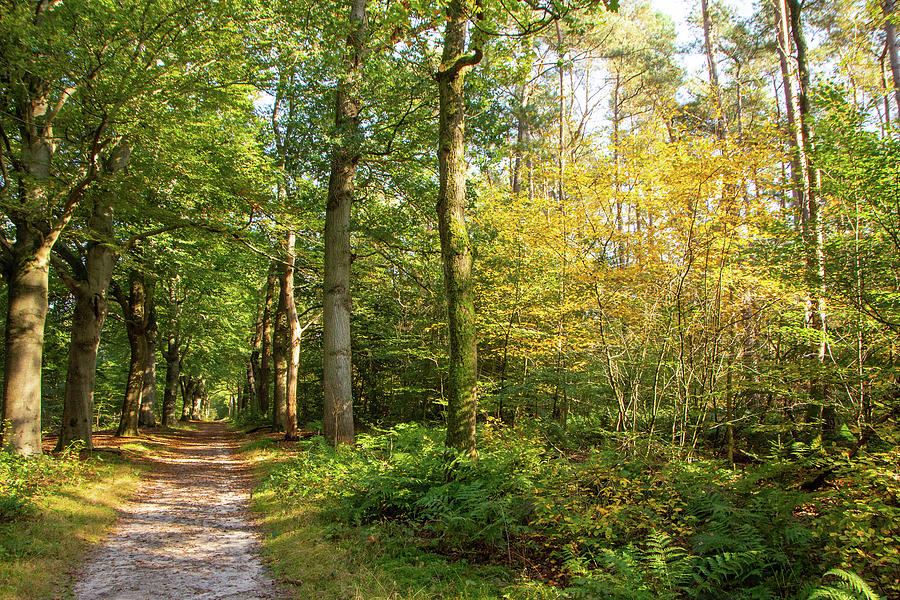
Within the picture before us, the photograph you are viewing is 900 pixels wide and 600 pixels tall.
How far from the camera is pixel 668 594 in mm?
3416

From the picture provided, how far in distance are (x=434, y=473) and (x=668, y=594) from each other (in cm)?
296

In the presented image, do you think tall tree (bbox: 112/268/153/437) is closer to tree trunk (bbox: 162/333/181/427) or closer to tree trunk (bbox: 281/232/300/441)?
tree trunk (bbox: 281/232/300/441)

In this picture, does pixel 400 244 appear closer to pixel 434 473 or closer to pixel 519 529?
pixel 434 473

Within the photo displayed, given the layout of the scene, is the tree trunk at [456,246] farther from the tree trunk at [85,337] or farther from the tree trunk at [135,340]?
the tree trunk at [135,340]

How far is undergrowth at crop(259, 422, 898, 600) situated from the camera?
3.66m

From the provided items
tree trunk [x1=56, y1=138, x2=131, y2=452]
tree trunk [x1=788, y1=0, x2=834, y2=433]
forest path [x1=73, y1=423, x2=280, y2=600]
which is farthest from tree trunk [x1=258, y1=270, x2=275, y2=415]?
tree trunk [x1=788, y1=0, x2=834, y2=433]

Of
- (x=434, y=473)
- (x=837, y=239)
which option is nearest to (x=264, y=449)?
(x=434, y=473)

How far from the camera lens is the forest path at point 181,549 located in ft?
14.7

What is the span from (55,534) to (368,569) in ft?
12.2

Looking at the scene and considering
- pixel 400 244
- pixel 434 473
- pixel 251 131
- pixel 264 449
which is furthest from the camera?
pixel 251 131

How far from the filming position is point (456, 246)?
Answer: 20.7 feet

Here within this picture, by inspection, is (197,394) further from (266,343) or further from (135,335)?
(135,335)

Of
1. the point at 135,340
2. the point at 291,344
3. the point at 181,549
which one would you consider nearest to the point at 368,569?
the point at 181,549

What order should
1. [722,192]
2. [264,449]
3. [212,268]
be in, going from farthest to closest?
[212,268]
[264,449]
[722,192]
